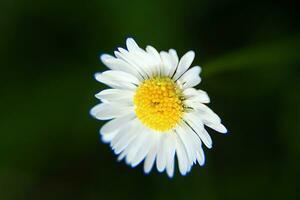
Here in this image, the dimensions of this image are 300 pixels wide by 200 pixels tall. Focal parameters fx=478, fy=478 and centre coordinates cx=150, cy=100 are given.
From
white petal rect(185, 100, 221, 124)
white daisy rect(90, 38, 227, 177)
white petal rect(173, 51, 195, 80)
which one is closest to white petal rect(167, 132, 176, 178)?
white daisy rect(90, 38, 227, 177)

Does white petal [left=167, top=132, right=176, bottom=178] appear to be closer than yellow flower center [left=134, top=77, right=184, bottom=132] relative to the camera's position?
No

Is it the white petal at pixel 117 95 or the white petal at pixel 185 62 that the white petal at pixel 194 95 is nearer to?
the white petal at pixel 185 62

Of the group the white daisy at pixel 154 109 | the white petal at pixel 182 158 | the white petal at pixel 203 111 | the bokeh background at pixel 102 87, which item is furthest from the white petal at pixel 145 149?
the bokeh background at pixel 102 87

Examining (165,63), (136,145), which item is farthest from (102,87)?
(165,63)

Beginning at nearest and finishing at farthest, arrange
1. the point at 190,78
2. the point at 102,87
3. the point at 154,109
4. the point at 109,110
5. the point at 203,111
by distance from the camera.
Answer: the point at 190,78 → the point at 203,111 → the point at 154,109 → the point at 109,110 → the point at 102,87

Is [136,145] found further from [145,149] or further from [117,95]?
[117,95]

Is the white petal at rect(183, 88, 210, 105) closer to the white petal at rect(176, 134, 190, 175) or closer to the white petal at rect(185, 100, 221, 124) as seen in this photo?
the white petal at rect(185, 100, 221, 124)

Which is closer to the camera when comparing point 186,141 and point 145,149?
point 186,141
